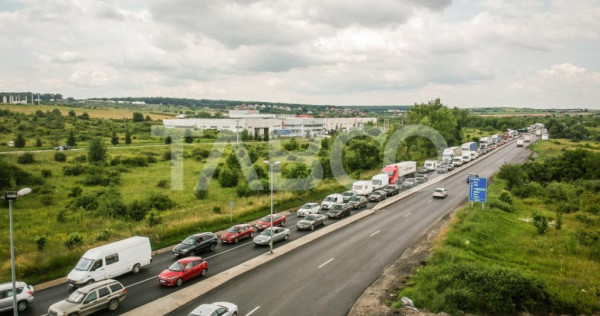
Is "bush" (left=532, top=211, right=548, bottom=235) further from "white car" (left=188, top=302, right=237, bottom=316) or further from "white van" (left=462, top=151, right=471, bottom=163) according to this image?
"white van" (left=462, top=151, right=471, bottom=163)

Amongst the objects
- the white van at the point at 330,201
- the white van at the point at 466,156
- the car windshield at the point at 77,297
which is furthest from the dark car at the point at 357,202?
the white van at the point at 466,156

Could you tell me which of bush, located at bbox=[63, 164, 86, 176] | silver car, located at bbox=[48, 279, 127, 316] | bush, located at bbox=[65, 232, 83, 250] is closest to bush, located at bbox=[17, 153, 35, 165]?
bush, located at bbox=[63, 164, 86, 176]

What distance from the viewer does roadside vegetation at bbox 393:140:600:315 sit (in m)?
17.8

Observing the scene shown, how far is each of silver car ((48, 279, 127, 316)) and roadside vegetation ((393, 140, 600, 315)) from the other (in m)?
14.5

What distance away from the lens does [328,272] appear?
79.6 ft

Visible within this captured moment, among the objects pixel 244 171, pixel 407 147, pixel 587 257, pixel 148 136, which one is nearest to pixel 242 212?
pixel 244 171

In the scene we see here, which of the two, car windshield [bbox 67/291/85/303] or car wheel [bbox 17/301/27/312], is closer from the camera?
car windshield [bbox 67/291/85/303]

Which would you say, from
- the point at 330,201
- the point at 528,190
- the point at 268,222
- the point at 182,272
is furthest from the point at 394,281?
the point at 528,190

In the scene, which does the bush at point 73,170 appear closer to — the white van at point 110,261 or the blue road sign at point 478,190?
the white van at point 110,261

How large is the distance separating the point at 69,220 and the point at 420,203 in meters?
38.7

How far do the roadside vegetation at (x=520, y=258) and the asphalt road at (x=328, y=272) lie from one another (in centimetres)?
323

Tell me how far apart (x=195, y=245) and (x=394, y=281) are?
1463 cm

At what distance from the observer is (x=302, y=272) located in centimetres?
2436

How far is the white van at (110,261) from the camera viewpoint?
22.4 metres
